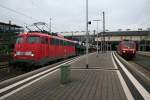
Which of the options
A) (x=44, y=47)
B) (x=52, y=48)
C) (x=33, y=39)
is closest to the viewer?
(x=33, y=39)

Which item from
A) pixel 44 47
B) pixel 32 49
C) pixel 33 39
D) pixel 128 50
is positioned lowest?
pixel 128 50

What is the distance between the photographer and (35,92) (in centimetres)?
1012

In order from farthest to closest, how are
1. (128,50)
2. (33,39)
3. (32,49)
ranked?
(128,50), (33,39), (32,49)

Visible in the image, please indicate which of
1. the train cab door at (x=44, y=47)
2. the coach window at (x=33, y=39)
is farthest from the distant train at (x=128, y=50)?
the coach window at (x=33, y=39)

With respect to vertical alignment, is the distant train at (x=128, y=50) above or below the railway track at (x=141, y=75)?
above

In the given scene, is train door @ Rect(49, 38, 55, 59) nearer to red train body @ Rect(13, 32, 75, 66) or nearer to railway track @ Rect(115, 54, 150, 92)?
red train body @ Rect(13, 32, 75, 66)

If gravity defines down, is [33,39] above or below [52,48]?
above

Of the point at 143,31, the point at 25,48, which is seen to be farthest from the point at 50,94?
the point at 143,31

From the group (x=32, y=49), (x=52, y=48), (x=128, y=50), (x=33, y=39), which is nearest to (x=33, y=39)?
(x=33, y=39)

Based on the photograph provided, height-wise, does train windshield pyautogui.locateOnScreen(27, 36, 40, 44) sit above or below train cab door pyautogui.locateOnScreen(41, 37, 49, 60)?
above

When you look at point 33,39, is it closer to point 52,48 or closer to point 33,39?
point 33,39

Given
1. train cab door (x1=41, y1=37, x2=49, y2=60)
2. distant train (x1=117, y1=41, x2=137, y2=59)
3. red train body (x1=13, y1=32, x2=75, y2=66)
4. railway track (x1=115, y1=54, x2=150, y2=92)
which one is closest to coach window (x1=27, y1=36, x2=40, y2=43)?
red train body (x1=13, y1=32, x2=75, y2=66)

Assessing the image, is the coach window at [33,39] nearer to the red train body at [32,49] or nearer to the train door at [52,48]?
the red train body at [32,49]

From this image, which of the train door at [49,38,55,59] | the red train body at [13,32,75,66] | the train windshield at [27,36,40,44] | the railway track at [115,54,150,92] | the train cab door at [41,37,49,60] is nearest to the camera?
the railway track at [115,54,150,92]
